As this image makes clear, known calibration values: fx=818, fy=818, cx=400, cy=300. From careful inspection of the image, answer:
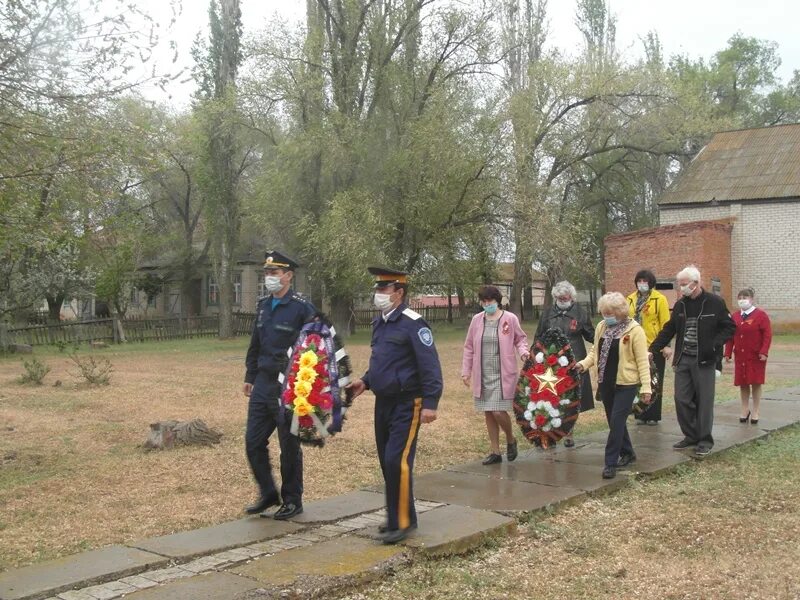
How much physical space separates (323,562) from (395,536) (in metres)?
0.58

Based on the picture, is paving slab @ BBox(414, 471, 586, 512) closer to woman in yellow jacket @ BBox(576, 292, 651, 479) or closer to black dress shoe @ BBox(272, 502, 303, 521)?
woman in yellow jacket @ BBox(576, 292, 651, 479)

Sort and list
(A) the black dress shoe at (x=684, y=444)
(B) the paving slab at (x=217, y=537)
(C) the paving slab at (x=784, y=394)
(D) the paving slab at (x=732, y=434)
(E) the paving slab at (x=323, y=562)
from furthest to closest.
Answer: (C) the paving slab at (x=784, y=394) < (D) the paving slab at (x=732, y=434) < (A) the black dress shoe at (x=684, y=444) < (B) the paving slab at (x=217, y=537) < (E) the paving slab at (x=323, y=562)

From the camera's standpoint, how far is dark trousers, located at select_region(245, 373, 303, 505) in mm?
5891

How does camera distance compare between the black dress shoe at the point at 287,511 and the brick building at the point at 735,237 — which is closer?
the black dress shoe at the point at 287,511

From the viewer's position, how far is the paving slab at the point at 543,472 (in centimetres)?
700

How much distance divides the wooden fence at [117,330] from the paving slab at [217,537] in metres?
22.0

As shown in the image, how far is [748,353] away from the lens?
10.4 m

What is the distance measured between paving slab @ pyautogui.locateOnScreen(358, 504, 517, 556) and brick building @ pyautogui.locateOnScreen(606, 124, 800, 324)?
22836 millimetres

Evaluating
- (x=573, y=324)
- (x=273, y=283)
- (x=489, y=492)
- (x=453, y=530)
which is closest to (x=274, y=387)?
(x=273, y=283)

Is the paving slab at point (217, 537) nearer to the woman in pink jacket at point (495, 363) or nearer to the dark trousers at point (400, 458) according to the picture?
the dark trousers at point (400, 458)

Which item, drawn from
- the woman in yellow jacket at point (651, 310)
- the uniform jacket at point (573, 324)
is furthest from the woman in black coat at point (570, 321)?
the woman in yellow jacket at point (651, 310)

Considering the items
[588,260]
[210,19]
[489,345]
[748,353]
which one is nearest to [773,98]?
[588,260]

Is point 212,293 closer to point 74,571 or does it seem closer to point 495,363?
point 495,363

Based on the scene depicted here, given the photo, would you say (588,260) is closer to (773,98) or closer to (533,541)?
(533,541)
